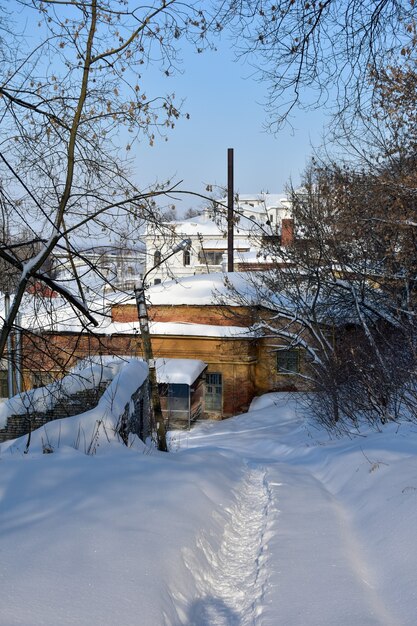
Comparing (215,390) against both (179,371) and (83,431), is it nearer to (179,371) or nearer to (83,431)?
(179,371)

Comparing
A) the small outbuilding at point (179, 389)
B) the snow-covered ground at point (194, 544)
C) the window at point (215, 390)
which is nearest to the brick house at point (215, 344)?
the window at point (215, 390)

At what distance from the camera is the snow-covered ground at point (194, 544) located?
130 inches

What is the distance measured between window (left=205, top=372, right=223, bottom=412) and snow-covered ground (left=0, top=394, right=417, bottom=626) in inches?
709

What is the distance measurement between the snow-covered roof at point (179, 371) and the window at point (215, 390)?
1.57m

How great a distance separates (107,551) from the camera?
3801 millimetres

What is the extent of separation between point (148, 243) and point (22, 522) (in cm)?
265

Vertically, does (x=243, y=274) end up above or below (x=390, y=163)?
below

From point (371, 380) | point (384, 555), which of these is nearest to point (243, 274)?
point (371, 380)

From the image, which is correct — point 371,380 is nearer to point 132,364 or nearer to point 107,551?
Answer: point 132,364

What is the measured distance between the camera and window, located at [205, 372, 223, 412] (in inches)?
1017

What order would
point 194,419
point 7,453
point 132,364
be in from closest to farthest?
1. point 7,453
2. point 132,364
3. point 194,419

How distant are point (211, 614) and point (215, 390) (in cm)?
2221

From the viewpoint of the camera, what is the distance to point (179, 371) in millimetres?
23141

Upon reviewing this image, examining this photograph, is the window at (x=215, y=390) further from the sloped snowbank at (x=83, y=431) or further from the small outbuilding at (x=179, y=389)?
the sloped snowbank at (x=83, y=431)
